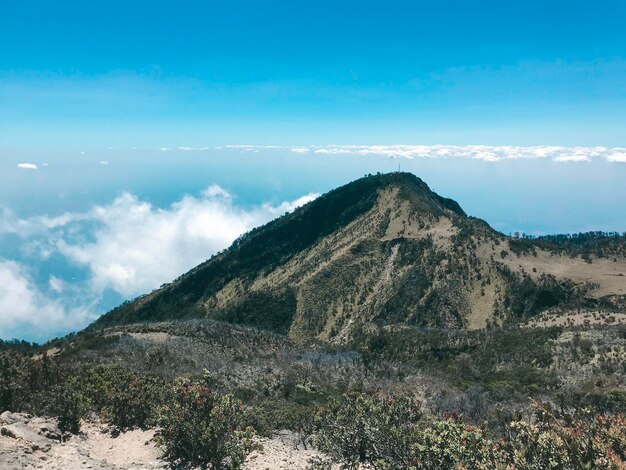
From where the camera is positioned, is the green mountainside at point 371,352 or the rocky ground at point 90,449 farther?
the green mountainside at point 371,352

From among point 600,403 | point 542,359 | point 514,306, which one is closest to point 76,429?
point 600,403

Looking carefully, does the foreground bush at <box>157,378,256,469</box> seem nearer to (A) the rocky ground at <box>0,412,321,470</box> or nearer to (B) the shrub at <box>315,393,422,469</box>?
(A) the rocky ground at <box>0,412,321,470</box>

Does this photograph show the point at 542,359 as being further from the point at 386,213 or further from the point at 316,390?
the point at 386,213

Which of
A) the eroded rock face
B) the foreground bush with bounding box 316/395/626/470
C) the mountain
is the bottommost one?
the mountain

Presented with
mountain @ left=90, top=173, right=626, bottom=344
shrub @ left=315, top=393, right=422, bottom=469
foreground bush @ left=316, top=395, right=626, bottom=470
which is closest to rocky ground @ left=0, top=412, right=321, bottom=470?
shrub @ left=315, top=393, right=422, bottom=469

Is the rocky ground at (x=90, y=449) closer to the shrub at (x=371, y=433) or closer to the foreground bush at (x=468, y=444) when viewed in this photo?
the shrub at (x=371, y=433)

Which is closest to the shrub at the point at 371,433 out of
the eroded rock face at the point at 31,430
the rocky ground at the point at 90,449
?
the rocky ground at the point at 90,449
